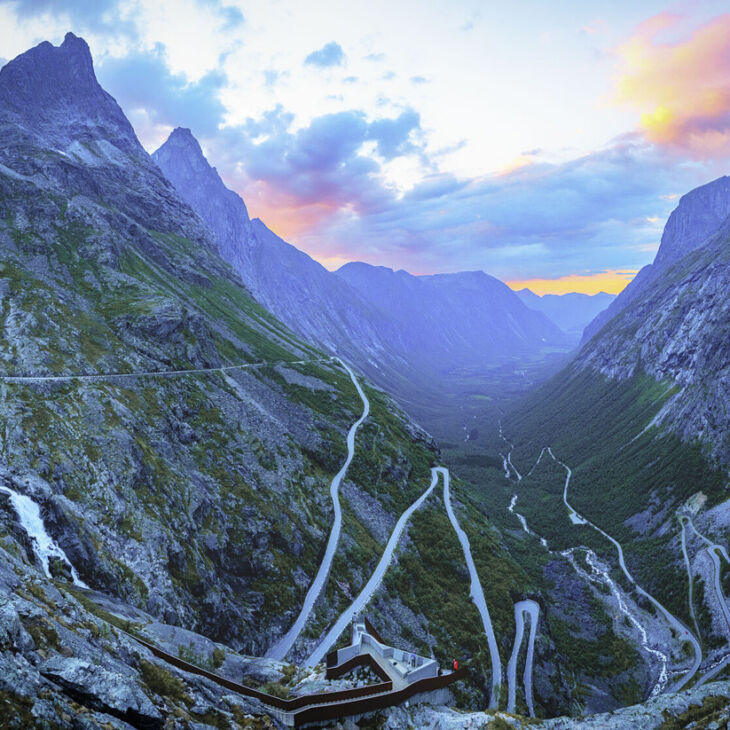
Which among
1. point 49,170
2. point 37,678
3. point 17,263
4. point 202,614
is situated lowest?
point 202,614

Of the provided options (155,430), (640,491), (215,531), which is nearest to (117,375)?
(155,430)

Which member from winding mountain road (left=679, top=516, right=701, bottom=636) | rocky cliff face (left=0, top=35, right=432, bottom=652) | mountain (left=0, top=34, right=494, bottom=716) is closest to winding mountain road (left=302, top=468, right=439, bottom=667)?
mountain (left=0, top=34, right=494, bottom=716)

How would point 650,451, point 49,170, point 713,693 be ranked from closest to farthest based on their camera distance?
point 713,693 → point 49,170 → point 650,451

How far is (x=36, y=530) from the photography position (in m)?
41.3

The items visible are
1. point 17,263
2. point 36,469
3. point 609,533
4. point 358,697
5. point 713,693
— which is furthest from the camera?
point 609,533

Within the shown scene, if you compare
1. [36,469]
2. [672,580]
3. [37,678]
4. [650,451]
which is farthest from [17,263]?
[650,451]

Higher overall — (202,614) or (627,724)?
(202,614)

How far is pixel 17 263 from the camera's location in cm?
9962

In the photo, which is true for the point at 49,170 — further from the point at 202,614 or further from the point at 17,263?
the point at 202,614

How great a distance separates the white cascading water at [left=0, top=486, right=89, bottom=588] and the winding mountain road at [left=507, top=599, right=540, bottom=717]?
2281 inches

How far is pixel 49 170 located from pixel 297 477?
146 meters

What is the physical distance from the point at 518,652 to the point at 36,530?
69793mm

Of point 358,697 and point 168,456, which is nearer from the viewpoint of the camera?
point 358,697

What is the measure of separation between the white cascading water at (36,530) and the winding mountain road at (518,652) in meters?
57.9
